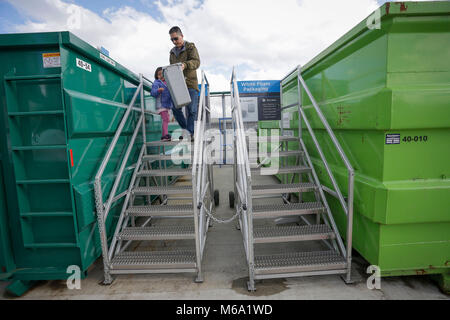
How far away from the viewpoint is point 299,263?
9.37ft

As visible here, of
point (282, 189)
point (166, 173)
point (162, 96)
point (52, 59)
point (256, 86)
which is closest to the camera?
point (52, 59)

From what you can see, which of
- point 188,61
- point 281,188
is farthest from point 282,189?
point 188,61

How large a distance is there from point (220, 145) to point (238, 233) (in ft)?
20.3

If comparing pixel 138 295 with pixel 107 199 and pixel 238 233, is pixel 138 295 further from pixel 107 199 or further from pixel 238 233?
pixel 238 233

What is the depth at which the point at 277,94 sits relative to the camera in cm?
740

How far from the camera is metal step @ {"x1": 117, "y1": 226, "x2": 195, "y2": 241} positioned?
312 cm

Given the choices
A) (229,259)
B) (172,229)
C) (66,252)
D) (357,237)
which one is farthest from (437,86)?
(66,252)

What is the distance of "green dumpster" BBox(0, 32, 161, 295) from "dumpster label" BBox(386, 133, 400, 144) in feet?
10.8

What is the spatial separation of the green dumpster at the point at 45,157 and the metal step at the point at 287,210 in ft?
6.85

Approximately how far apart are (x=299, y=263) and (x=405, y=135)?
177cm

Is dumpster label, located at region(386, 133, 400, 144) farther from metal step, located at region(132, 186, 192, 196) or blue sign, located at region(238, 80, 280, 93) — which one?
blue sign, located at region(238, 80, 280, 93)

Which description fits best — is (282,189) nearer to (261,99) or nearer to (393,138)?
(393,138)

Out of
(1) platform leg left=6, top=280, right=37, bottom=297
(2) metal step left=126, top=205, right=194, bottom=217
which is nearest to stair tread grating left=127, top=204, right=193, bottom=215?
(2) metal step left=126, top=205, right=194, bottom=217

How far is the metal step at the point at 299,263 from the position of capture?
110 inches
